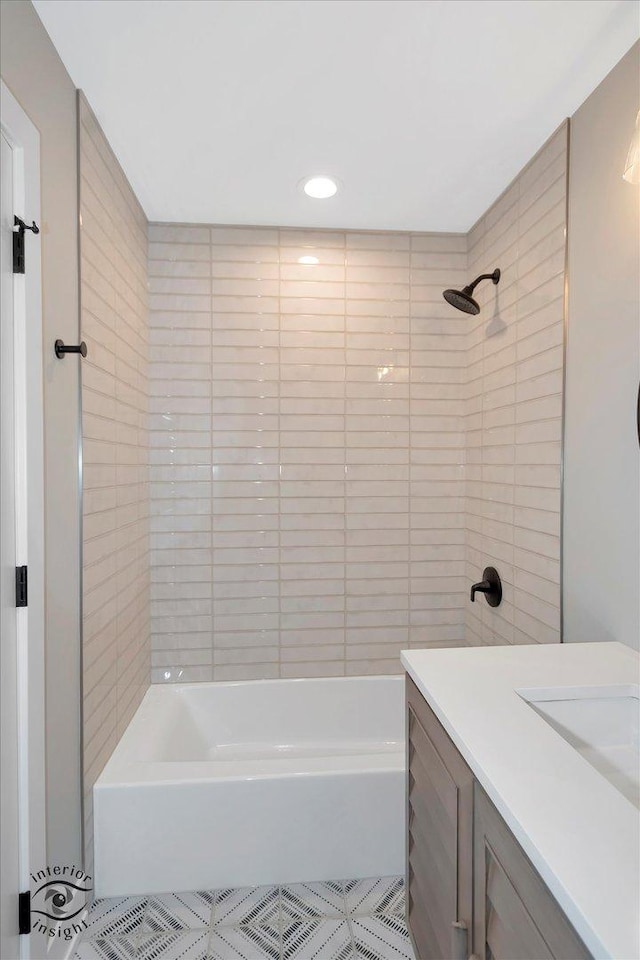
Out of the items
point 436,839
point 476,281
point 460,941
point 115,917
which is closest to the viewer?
point 460,941

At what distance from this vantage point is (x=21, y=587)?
4.26ft

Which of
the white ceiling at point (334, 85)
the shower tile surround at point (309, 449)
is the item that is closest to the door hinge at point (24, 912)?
the shower tile surround at point (309, 449)

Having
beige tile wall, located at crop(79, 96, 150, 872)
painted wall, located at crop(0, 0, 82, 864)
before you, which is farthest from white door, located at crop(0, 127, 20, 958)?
beige tile wall, located at crop(79, 96, 150, 872)

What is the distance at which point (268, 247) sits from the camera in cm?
259

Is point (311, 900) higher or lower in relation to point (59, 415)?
lower

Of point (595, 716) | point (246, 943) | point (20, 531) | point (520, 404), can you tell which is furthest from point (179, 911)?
point (520, 404)

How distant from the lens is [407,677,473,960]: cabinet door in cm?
102

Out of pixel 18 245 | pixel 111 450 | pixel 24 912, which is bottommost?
pixel 24 912

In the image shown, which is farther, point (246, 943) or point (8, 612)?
point (246, 943)

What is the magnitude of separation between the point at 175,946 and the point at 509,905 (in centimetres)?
131

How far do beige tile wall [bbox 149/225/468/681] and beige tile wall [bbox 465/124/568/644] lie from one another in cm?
20

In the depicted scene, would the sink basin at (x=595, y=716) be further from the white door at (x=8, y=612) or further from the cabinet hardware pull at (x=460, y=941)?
the white door at (x=8, y=612)

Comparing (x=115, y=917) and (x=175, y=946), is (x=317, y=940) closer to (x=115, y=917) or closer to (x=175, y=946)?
(x=175, y=946)

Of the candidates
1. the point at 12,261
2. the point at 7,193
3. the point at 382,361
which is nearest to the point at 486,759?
the point at 12,261
